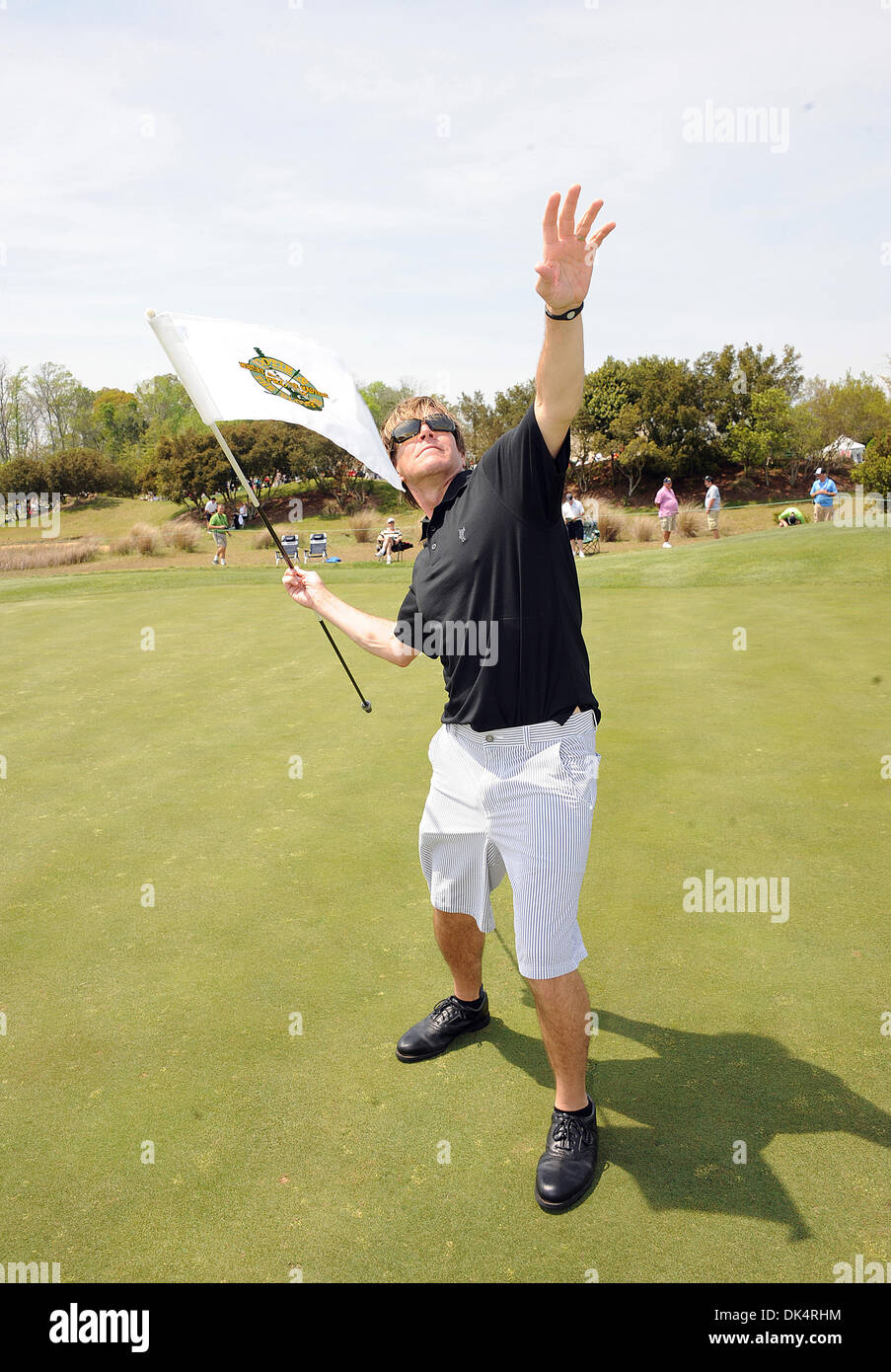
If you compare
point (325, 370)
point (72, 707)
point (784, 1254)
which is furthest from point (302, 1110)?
point (72, 707)

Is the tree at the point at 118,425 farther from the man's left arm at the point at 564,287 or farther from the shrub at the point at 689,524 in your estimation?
the man's left arm at the point at 564,287

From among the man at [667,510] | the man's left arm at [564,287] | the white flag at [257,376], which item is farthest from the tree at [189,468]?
the man's left arm at [564,287]

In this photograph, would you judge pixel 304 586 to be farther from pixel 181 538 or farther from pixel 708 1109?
pixel 181 538

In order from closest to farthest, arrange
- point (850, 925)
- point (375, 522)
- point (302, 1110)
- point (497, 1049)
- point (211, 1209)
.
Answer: point (211, 1209) < point (302, 1110) < point (497, 1049) < point (850, 925) < point (375, 522)

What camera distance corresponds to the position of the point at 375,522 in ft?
106

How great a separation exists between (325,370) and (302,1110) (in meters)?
2.72

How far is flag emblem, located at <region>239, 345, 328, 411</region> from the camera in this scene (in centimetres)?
379

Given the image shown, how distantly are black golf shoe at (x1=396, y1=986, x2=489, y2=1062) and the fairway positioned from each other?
49 millimetres

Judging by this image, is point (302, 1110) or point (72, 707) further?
point (72, 707)

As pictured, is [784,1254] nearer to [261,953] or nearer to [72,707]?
[261,953]

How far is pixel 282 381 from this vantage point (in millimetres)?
3814

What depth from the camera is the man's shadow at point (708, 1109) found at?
2.51 metres
